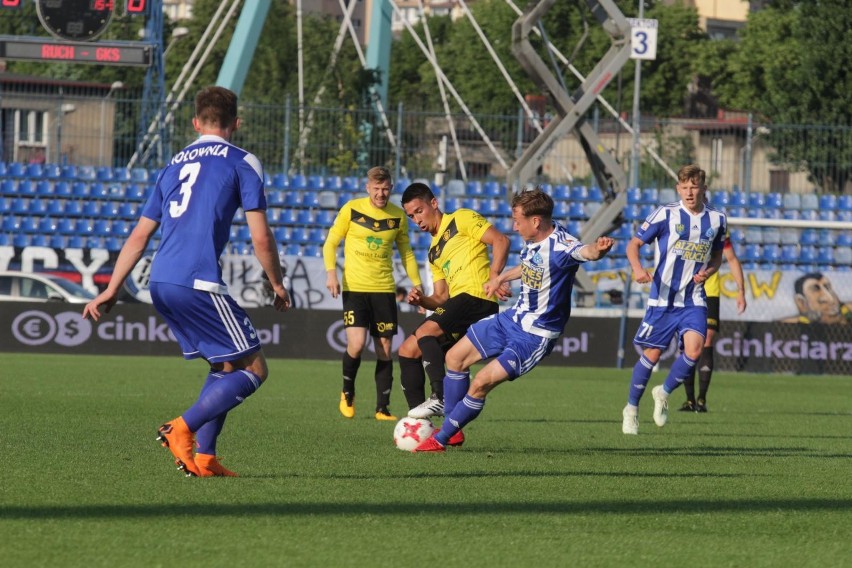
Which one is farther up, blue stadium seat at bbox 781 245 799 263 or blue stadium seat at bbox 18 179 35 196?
blue stadium seat at bbox 18 179 35 196

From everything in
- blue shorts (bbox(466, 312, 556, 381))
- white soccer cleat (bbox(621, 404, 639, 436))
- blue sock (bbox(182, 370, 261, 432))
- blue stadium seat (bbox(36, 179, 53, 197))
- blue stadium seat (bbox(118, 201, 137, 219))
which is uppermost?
blue stadium seat (bbox(36, 179, 53, 197))

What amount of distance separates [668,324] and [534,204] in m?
3.29

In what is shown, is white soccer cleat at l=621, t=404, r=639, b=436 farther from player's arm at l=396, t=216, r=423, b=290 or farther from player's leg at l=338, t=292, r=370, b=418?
player's leg at l=338, t=292, r=370, b=418

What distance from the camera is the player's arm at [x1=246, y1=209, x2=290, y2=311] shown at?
22.9 ft

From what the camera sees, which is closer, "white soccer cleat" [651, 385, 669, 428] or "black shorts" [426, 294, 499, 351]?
"black shorts" [426, 294, 499, 351]

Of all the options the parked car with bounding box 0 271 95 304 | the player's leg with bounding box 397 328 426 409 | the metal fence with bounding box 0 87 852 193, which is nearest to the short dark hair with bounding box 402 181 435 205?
the player's leg with bounding box 397 328 426 409

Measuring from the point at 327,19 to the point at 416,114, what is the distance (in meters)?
41.2

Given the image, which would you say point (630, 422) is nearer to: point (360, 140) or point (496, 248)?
point (496, 248)

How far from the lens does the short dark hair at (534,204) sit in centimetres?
875

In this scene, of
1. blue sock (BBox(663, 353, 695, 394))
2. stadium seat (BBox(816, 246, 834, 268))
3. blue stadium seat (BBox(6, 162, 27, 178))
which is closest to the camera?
blue sock (BBox(663, 353, 695, 394))

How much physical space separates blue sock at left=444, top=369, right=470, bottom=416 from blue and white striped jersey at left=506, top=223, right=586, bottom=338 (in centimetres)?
83

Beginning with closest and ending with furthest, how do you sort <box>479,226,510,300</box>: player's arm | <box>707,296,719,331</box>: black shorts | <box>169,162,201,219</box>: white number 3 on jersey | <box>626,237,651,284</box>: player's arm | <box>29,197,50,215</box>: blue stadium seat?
<box>169,162,201,219</box>: white number 3 on jersey
<box>479,226,510,300</box>: player's arm
<box>626,237,651,284</box>: player's arm
<box>707,296,719,331</box>: black shorts
<box>29,197,50,215</box>: blue stadium seat

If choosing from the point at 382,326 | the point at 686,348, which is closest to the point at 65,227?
the point at 382,326

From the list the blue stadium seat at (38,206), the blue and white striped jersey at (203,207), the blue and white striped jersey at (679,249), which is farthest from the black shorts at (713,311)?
the blue stadium seat at (38,206)
